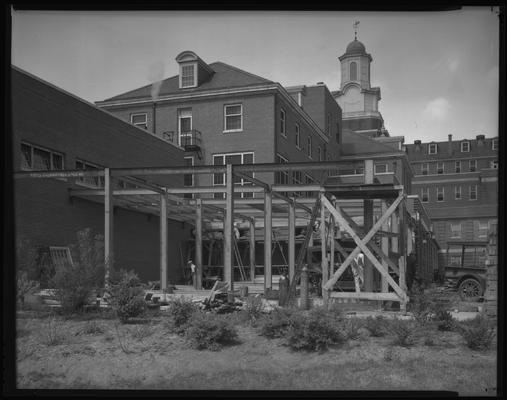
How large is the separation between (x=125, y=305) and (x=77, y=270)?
1592mm

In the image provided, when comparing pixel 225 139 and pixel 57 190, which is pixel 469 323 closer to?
pixel 57 190

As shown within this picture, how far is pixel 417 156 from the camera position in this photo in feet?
292

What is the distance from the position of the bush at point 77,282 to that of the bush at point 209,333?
3.40 meters

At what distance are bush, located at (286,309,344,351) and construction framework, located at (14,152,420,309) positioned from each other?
3754mm

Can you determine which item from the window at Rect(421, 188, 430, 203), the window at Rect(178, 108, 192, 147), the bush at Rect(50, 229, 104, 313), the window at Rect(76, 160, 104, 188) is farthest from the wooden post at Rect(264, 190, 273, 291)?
the window at Rect(421, 188, 430, 203)

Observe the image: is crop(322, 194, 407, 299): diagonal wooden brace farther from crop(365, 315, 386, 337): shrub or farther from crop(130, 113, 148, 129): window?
crop(130, 113, 148, 129): window

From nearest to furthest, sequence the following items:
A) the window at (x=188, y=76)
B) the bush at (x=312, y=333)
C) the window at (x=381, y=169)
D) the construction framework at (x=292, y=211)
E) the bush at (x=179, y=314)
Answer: the bush at (x=312, y=333) → the bush at (x=179, y=314) → the construction framework at (x=292, y=211) → the window at (x=188, y=76) → the window at (x=381, y=169)

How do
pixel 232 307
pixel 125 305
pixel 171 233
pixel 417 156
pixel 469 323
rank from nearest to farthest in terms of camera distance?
pixel 469 323, pixel 125 305, pixel 232 307, pixel 171 233, pixel 417 156

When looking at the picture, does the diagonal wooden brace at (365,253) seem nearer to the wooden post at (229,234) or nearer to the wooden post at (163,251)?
the wooden post at (229,234)

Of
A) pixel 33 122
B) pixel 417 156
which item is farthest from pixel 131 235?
pixel 417 156

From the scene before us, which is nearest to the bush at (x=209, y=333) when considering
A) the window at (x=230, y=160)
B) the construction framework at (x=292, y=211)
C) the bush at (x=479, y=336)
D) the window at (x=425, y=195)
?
the construction framework at (x=292, y=211)

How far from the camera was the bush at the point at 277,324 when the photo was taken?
10758 mm
